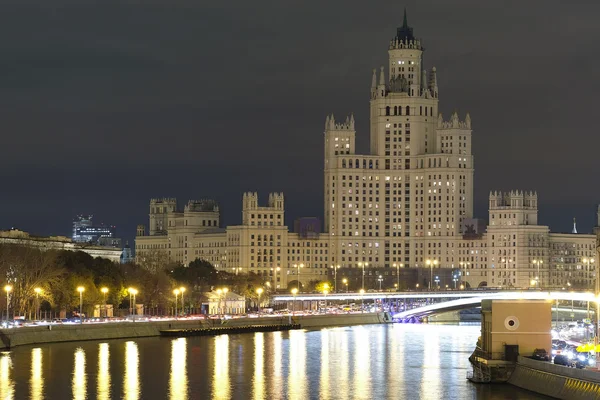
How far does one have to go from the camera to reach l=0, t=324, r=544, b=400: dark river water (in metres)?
111

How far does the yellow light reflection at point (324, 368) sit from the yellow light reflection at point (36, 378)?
2026 cm

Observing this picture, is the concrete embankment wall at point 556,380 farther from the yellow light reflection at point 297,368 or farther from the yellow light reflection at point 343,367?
the yellow light reflection at point 297,368

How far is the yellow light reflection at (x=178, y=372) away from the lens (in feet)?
364

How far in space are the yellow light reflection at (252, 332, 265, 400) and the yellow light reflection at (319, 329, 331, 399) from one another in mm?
4440

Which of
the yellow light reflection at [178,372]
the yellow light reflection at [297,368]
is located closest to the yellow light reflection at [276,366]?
the yellow light reflection at [297,368]

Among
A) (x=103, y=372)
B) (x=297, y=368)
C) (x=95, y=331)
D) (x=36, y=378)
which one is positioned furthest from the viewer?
(x=95, y=331)

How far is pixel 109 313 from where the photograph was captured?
598ft

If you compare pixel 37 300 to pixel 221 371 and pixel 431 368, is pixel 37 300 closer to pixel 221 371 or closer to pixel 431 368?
pixel 221 371

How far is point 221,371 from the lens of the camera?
127 m

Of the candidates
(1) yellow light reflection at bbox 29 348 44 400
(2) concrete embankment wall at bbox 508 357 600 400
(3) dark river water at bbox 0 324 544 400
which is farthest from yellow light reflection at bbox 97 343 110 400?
(2) concrete embankment wall at bbox 508 357 600 400

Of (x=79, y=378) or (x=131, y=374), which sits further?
(x=131, y=374)

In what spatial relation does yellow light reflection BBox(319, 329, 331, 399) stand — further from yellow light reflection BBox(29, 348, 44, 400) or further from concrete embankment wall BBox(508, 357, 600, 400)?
yellow light reflection BBox(29, 348, 44, 400)

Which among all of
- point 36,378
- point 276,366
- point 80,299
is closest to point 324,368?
point 276,366

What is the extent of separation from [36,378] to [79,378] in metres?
3.43
